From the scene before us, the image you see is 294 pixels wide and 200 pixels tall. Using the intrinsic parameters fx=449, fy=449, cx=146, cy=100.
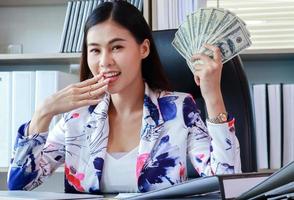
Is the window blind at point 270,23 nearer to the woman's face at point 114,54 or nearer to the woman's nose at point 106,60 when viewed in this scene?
the woman's face at point 114,54

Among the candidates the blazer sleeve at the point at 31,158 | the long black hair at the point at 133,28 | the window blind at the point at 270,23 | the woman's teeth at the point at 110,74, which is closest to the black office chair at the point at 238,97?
the long black hair at the point at 133,28

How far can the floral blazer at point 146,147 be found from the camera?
109cm

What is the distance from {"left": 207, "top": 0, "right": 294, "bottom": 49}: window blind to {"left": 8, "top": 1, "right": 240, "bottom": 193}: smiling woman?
805mm

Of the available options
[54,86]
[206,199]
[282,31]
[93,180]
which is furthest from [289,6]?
[206,199]

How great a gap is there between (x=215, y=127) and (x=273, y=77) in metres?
0.92

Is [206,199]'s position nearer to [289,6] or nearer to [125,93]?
[125,93]

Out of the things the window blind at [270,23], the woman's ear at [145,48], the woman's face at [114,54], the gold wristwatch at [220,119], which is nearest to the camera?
the gold wristwatch at [220,119]

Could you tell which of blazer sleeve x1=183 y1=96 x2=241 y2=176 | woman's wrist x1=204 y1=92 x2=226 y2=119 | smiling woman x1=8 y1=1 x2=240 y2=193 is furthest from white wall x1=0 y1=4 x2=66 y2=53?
woman's wrist x1=204 y1=92 x2=226 y2=119

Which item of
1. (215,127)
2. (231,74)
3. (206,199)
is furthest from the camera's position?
(231,74)

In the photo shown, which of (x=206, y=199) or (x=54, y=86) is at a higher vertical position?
(x=54, y=86)

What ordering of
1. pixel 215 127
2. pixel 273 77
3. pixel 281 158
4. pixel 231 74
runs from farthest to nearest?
pixel 273 77, pixel 281 158, pixel 231 74, pixel 215 127

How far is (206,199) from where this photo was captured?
52 cm

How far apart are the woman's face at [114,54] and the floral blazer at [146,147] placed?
0.31ft

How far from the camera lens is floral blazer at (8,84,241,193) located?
1.09m
